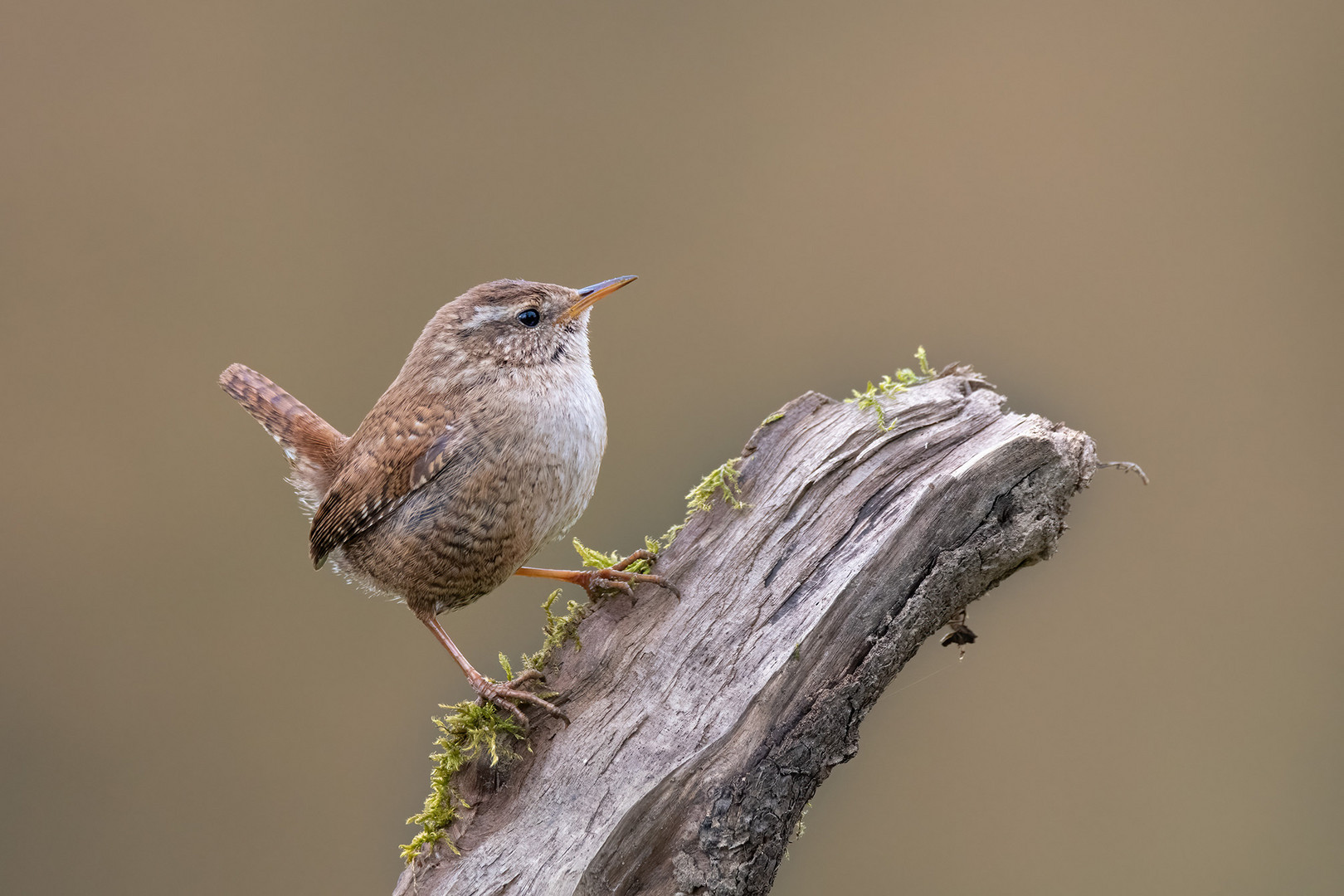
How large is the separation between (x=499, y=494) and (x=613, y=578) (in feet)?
1.28

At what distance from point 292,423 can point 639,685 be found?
1483 mm

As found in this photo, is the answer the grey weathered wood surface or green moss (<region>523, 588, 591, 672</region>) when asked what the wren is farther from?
the grey weathered wood surface

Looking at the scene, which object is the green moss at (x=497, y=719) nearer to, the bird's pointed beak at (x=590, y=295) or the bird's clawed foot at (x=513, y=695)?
the bird's clawed foot at (x=513, y=695)

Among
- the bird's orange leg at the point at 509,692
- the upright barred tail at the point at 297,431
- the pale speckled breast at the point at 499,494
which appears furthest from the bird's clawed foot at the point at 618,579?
the upright barred tail at the point at 297,431

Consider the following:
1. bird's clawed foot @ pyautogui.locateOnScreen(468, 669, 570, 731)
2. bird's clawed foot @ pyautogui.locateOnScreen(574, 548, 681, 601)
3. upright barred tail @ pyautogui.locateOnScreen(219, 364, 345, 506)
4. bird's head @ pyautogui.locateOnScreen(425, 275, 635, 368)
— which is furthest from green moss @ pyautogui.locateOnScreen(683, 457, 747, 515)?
upright barred tail @ pyautogui.locateOnScreen(219, 364, 345, 506)

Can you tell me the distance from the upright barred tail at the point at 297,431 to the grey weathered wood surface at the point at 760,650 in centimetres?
105

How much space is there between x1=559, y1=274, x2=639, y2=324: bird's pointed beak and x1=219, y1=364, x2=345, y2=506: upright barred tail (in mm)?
887

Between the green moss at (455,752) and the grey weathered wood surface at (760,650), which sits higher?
the green moss at (455,752)

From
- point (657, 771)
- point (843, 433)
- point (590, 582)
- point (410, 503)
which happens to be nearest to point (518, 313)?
point (410, 503)

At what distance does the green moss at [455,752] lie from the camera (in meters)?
2.53

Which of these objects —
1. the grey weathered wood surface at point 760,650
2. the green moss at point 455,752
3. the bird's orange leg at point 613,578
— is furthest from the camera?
the bird's orange leg at point 613,578

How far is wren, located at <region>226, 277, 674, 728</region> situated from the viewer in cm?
260

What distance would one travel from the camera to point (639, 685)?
8.38 ft

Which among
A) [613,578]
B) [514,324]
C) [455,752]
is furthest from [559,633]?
[514,324]
